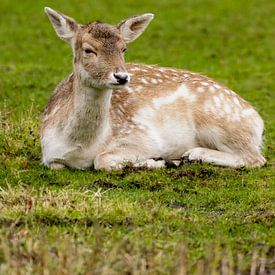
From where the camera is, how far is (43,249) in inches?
247

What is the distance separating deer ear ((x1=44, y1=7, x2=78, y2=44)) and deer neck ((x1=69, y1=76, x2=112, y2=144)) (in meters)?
0.50

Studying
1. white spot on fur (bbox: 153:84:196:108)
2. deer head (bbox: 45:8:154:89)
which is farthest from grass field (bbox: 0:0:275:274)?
deer head (bbox: 45:8:154:89)

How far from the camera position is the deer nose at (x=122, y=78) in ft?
29.6

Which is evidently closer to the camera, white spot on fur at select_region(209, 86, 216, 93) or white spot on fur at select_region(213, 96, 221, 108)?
white spot on fur at select_region(213, 96, 221, 108)

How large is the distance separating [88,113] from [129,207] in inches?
76.5

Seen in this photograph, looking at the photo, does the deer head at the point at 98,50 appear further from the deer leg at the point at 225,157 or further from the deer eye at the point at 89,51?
the deer leg at the point at 225,157

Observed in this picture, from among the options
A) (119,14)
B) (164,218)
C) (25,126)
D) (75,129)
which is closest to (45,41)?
(119,14)

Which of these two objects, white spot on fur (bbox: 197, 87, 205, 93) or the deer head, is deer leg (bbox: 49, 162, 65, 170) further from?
white spot on fur (bbox: 197, 87, 205, 93)

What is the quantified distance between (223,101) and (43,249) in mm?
4817

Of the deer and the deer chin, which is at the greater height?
the deer chin

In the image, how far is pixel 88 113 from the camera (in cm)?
970

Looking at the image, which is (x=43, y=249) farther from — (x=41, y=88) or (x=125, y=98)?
(x=41, y=88)

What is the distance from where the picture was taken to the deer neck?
962cm

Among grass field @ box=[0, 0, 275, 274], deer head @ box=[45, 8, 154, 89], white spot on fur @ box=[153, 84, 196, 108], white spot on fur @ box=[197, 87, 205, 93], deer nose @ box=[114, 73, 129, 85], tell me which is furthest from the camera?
white spot on fur @ box=[197, 87, 205, 93]
